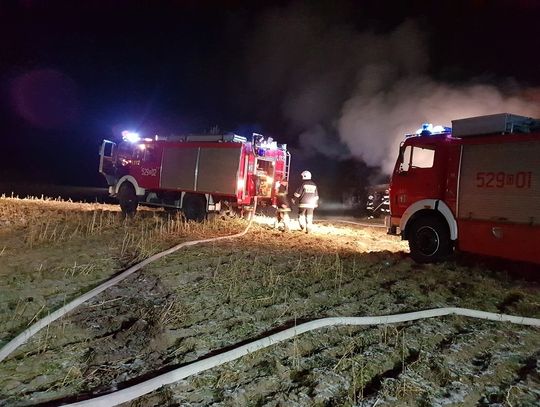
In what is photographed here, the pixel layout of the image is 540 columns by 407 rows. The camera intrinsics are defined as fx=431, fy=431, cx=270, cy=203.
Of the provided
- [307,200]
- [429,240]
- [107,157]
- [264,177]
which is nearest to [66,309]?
[429,240]

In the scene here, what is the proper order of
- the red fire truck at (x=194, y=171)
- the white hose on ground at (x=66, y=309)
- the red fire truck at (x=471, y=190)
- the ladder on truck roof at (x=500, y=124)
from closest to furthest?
the white hose on ground at (x=66, y=309), the red fire truck at (x=471, y=190), the ladder on truck roof at (x=500, y=124), the red fire truck at (x=194, y=171)

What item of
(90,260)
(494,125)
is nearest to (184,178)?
(90,260)

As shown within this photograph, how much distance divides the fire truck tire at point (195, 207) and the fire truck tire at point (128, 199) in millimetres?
2028

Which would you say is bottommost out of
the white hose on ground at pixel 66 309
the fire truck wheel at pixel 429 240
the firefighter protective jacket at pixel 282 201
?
the white hose on ground at pixel 66 309

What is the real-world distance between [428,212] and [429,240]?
464 millimetres

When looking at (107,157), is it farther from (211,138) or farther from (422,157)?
(422,157)

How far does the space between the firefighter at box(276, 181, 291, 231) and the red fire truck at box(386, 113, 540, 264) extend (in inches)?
148

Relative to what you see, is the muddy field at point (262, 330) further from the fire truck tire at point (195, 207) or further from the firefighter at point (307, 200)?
the fire truck tire at point (195, 207)

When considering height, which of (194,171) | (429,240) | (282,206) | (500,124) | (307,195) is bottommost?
(429,240)

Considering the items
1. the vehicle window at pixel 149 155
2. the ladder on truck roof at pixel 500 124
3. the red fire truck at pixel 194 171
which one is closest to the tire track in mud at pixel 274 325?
the ladder on truck roof at pixel 500 124

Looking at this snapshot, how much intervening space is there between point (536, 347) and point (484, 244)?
294 cm

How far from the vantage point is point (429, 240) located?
684cm

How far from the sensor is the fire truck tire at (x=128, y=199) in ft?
41.5

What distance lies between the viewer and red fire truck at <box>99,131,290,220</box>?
10805mm
